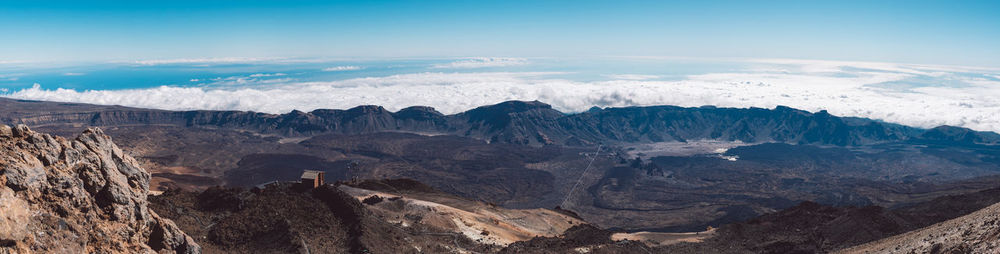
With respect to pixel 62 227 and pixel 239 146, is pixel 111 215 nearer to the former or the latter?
pixel 62 227

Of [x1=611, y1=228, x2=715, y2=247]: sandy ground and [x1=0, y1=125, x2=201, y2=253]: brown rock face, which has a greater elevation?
[x1=0, y1=125, x2=201, y2=253]: brown rock face

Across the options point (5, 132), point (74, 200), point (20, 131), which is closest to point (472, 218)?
point (74, 200)

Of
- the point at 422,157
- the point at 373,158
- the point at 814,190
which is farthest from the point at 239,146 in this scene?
the point at 814,190

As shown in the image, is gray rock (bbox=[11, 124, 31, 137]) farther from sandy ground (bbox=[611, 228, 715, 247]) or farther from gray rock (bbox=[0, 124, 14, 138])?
sandy ground (bbox=[611, 228, 715, 247])

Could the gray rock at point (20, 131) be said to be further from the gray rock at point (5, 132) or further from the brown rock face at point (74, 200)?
the gray rock at point (5, 132)

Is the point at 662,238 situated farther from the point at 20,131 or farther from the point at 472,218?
the point at 20,131

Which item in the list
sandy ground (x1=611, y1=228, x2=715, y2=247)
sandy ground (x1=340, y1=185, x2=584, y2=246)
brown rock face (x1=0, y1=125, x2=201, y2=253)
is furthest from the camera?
sandy ground (x1=611, y1=228, x2=715, y2=247)

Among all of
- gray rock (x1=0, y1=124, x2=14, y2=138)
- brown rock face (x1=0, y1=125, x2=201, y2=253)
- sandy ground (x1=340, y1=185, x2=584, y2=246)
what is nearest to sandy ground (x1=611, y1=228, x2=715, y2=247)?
sandy ground (x1=340, y1=185, x2=584, y2=246)

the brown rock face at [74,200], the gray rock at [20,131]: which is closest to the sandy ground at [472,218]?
the brown rock face at [74,200]
